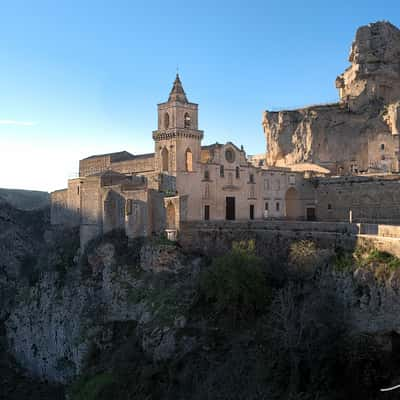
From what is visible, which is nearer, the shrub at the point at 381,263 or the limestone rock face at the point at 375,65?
the shrub at the point at 381,263

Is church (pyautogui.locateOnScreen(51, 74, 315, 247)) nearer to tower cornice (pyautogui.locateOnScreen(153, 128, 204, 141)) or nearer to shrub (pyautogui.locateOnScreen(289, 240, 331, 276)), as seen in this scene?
tower cornice (pyautogui.locateOnScreen(153, 128, 204, 141))

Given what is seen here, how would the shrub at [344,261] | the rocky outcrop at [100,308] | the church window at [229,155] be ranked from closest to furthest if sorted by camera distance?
the shrub at [344,261] < the rocky outcrop at [100,308] < the church window at [229,155]

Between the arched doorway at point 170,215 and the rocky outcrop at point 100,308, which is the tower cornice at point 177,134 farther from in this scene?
the rocky outcrop at point 100,308

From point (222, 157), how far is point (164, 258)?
30.2ft

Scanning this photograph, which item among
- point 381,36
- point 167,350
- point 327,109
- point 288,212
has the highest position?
point 381,36

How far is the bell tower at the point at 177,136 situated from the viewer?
34344mm

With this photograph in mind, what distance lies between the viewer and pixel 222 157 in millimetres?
36062

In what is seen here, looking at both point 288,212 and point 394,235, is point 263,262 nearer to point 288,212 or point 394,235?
point 394,235

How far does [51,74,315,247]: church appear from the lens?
106ft

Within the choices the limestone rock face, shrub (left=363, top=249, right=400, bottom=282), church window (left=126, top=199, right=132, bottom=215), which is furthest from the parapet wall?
the limestone rock face

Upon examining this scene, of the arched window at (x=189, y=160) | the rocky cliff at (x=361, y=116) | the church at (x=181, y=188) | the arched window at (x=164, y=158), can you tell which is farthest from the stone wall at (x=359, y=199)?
the arched window at (x=164, y=158)

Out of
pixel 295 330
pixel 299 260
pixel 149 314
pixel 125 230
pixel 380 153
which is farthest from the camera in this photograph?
pixel 380 153

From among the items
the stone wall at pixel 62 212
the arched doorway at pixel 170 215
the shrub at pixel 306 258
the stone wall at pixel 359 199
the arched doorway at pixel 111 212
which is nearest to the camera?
the shrub at pixel 306 258

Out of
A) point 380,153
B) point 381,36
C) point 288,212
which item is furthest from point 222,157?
point 381,36
